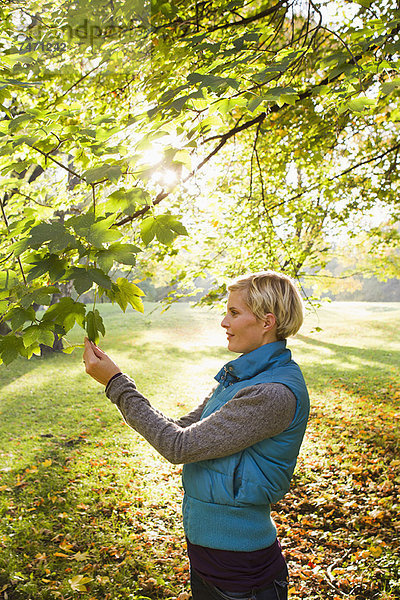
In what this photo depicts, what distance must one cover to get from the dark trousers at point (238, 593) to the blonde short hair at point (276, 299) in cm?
106

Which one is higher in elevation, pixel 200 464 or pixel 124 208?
pixel 124 208

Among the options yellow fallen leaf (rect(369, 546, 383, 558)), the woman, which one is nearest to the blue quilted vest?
the woman

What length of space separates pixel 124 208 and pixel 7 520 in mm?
4725

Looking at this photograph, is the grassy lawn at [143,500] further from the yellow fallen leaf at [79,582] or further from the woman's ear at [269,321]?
the woman's ear at [269,321]

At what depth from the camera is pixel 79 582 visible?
12.4ft

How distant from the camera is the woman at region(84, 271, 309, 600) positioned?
161 cm

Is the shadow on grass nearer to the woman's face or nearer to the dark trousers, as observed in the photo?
the dark trousers

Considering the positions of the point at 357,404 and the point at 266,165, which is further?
the point at 357,404

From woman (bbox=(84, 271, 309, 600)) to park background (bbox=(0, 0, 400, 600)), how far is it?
1.50ft

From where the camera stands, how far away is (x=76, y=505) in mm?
5227

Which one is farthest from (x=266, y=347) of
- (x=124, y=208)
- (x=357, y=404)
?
(x=357, y=404)

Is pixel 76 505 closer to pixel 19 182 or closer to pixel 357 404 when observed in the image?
pixel 19 182

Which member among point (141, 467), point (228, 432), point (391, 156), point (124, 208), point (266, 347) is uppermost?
point (391, 156)

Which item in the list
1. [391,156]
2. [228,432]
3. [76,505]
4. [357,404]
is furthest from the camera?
[357,404]
